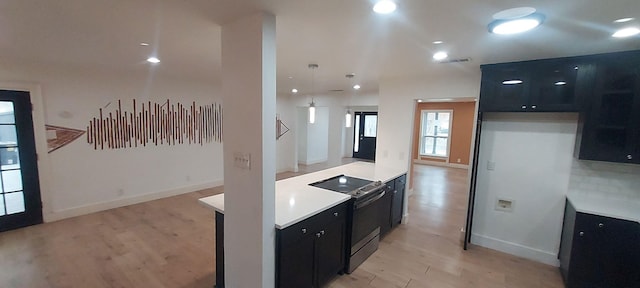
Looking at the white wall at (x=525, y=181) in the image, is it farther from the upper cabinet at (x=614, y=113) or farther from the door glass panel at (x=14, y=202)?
the door glass panel at (x=14, y=202)

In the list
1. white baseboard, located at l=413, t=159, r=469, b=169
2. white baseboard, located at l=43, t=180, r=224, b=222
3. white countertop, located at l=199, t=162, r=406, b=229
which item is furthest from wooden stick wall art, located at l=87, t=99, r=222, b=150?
white baseboard, located at l=413, t=159, r=469, b=169

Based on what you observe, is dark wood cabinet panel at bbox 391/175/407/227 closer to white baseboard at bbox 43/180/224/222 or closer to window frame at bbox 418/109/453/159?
white baseboard at bbox 43/180/224/222

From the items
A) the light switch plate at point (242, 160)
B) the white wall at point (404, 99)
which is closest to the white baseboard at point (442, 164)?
the white wall at point (404, 99)

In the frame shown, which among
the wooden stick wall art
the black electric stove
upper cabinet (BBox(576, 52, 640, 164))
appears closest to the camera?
upper cabinet (BBox(576, 52, 640, 164))

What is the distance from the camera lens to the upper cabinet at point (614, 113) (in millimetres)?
2504

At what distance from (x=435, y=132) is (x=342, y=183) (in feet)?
25.3

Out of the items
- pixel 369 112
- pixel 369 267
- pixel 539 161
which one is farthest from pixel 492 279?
pixel 369 112

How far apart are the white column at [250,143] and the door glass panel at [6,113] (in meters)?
3.74

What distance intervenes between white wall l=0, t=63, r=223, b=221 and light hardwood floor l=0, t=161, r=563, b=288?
37 cm

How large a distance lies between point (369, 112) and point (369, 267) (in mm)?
7896

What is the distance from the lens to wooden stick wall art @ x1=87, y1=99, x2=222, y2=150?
14.3 feet

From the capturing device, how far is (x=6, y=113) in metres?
3.57

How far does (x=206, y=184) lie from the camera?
230 inches

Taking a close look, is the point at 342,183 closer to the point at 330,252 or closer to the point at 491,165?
the point at 330,252
